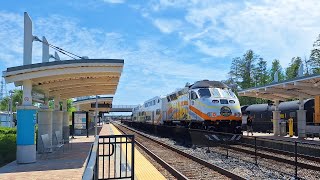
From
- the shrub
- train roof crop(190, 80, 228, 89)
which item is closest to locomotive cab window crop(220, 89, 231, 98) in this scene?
train roof crop(190, 80, 228, 89)

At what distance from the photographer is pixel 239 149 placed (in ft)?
59.4

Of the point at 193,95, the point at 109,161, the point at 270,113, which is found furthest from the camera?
the point at 270,113

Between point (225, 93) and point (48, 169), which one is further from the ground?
point (225, 93)

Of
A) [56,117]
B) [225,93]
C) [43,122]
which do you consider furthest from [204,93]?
[43,122]

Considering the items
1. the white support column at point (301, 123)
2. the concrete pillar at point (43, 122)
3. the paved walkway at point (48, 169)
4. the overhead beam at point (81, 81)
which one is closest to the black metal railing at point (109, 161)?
the paved walkway at point (48, 169)

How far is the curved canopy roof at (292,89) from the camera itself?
65.6 ft

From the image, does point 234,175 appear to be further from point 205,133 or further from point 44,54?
point 44,54

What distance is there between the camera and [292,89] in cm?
2359

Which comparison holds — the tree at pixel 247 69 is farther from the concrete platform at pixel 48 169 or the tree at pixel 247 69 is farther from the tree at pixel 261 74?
the concrete platform at pixel 48 169

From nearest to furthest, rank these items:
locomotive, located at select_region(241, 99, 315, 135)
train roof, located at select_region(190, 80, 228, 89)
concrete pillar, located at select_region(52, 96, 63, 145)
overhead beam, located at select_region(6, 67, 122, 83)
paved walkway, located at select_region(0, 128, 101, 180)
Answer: paved walkway, located at select_region(0, 128, 101, 180) < overhead beam, located at select_region(6, 67, 122, 83) < concrete pillar, located at select_region(52, 96, 63, 145) < train roof, located at select_region(190, 80, 228, 89) < locomotive, located at select_region(241, 99, 315, 135)

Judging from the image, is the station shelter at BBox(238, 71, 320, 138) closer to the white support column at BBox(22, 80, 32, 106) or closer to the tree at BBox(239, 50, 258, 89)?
the white support column at BBox(22, 80, 32, 106)

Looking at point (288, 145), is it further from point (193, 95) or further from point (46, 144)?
point (46, 144)

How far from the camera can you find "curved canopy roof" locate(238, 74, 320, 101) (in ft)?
65.6

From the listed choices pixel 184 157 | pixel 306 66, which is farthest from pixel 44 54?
pixel 306 66
